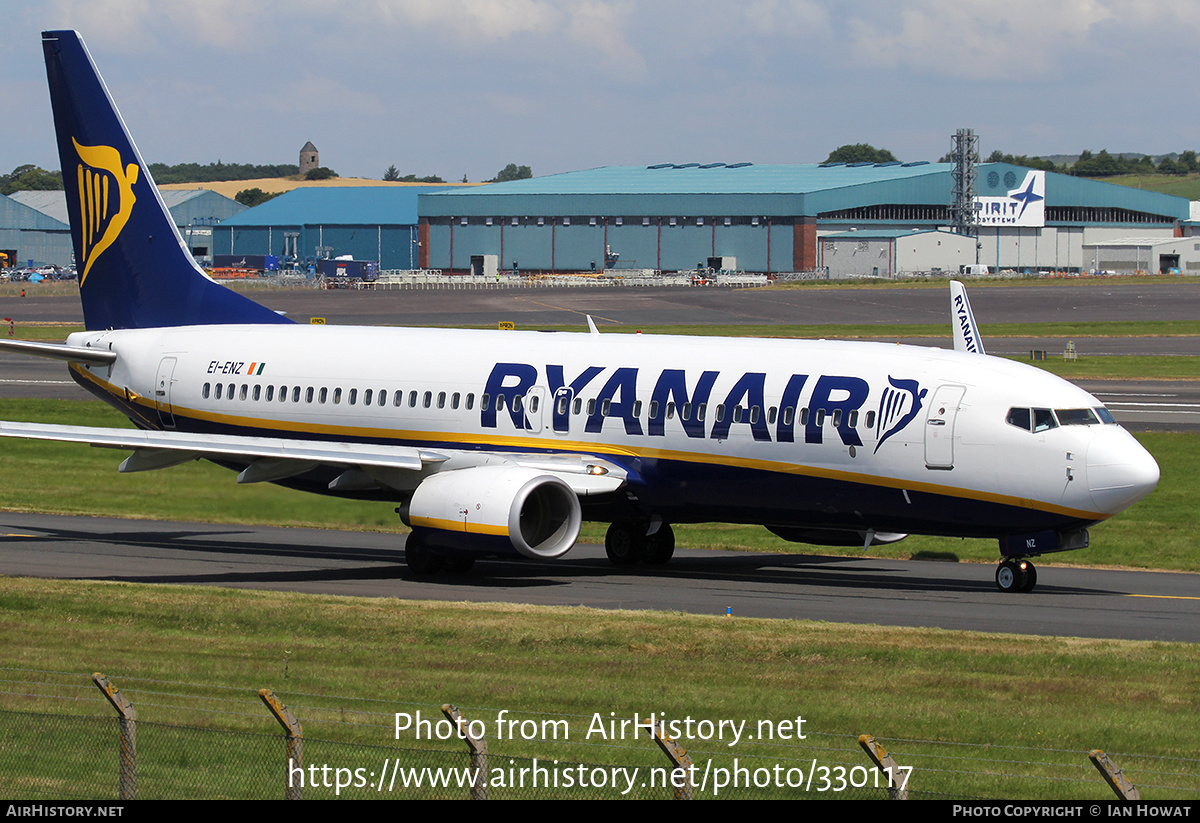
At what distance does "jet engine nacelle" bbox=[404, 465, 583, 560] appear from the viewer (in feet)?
97.0

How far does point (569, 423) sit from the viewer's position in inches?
1270

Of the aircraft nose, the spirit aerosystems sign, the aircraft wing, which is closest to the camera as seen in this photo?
the aircraft nose

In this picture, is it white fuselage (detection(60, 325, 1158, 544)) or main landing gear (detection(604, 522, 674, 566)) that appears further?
main landing gear (detection(604, 522, 674, 566))

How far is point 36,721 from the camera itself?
56.6 feet

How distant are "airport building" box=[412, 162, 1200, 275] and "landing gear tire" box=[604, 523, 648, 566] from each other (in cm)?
14676

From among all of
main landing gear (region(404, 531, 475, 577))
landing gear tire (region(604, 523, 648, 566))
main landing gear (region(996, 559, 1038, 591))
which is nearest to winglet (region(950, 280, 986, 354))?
landing gear tire (region(604, 523, 648, 566))

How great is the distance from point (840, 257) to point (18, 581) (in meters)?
156

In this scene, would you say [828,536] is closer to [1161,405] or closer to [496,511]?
[496,511]

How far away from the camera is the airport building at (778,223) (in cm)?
18050

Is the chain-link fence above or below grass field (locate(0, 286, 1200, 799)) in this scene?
above

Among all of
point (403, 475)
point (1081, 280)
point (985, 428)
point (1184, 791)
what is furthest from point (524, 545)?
point (1081, 280)

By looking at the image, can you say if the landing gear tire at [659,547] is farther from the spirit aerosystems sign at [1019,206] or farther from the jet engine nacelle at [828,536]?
the spirit aerosystems sign at [1019,206]

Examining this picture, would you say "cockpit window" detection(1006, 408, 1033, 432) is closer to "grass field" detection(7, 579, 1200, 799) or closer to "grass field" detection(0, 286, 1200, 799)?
"grass field" detection(7, 579, 1200, 799)
